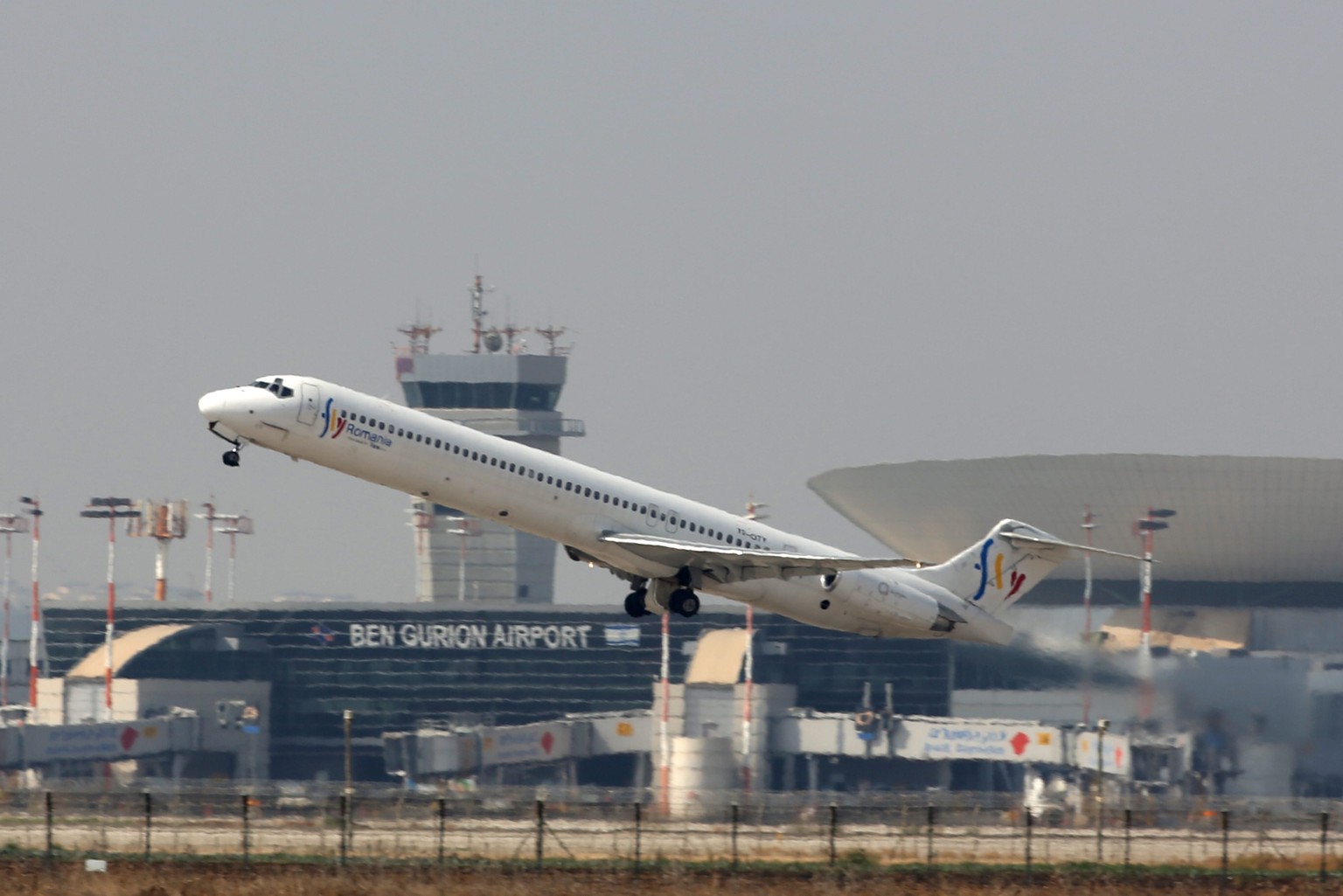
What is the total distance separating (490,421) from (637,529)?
122 m

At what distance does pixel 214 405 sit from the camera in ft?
168

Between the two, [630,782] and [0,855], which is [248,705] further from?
[0,855]

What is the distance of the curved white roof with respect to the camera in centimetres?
12988

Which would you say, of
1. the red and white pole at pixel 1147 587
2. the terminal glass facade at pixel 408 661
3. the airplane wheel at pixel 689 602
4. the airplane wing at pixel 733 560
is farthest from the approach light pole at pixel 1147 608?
the airplane wheel at pixel 689 602

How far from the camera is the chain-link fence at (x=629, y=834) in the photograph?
4781 cm

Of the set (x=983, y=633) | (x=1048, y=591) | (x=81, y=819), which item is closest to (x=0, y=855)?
(x=81, y=819)

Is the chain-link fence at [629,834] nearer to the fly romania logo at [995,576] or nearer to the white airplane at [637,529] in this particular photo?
the white airplane at [637,529]

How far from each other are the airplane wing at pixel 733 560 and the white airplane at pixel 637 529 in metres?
0.06

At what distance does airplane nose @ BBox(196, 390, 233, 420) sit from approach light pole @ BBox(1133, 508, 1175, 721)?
4697 centimetres

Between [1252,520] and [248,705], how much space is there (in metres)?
67.8

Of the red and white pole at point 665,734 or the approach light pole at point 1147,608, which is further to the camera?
the red and white pole at point 665,734

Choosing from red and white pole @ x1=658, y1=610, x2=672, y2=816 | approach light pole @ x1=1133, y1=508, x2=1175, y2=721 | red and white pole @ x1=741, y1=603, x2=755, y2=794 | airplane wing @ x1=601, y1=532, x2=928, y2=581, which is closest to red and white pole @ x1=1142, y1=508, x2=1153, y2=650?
approach light pole @ x1=1133, y1=508, x2=1175, y2=721

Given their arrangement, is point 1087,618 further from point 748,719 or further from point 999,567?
point 999,567

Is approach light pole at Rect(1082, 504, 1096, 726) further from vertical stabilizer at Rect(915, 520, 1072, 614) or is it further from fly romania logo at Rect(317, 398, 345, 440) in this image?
fly romania logo at Rect(317, 398, 345, 440)
